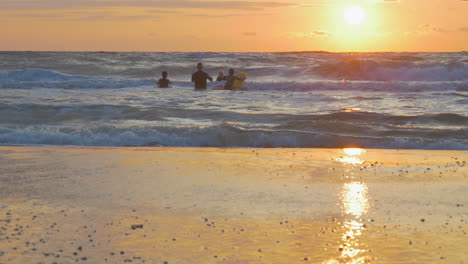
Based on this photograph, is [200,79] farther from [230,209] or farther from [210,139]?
[230,209]

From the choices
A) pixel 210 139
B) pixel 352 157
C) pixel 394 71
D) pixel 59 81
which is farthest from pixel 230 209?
pixel 394 71

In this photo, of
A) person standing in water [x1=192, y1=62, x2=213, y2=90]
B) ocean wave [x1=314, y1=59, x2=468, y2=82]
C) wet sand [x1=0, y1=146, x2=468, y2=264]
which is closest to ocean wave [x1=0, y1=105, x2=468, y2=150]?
wet sand [x1=0, y1=146, x2=468, y2=264]

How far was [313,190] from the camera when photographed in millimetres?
7223

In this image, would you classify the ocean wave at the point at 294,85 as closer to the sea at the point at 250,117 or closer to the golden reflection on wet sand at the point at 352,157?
the sea at the point at 250,117

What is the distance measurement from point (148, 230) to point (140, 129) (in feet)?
24.6

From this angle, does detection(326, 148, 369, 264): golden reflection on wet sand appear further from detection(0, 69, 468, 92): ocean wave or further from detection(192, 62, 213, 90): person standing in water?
detection(0, 69, 468, 92): ocean wave

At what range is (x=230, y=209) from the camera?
6.19m

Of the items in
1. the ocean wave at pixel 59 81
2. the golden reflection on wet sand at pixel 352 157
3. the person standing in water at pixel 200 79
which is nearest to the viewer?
the golden reflection on wet sand at pixel 352 157

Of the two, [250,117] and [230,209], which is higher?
[250,117]

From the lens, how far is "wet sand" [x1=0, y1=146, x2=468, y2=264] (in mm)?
4805

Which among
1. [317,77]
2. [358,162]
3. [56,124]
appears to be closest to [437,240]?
[358,162]

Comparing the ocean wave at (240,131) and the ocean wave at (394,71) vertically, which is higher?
the ocean wave at (394,71)

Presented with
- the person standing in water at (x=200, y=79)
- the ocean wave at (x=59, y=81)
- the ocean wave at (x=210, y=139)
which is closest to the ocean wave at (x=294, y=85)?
the ocean wave at (x=59, y=81)

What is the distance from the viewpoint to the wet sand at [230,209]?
4805mm
